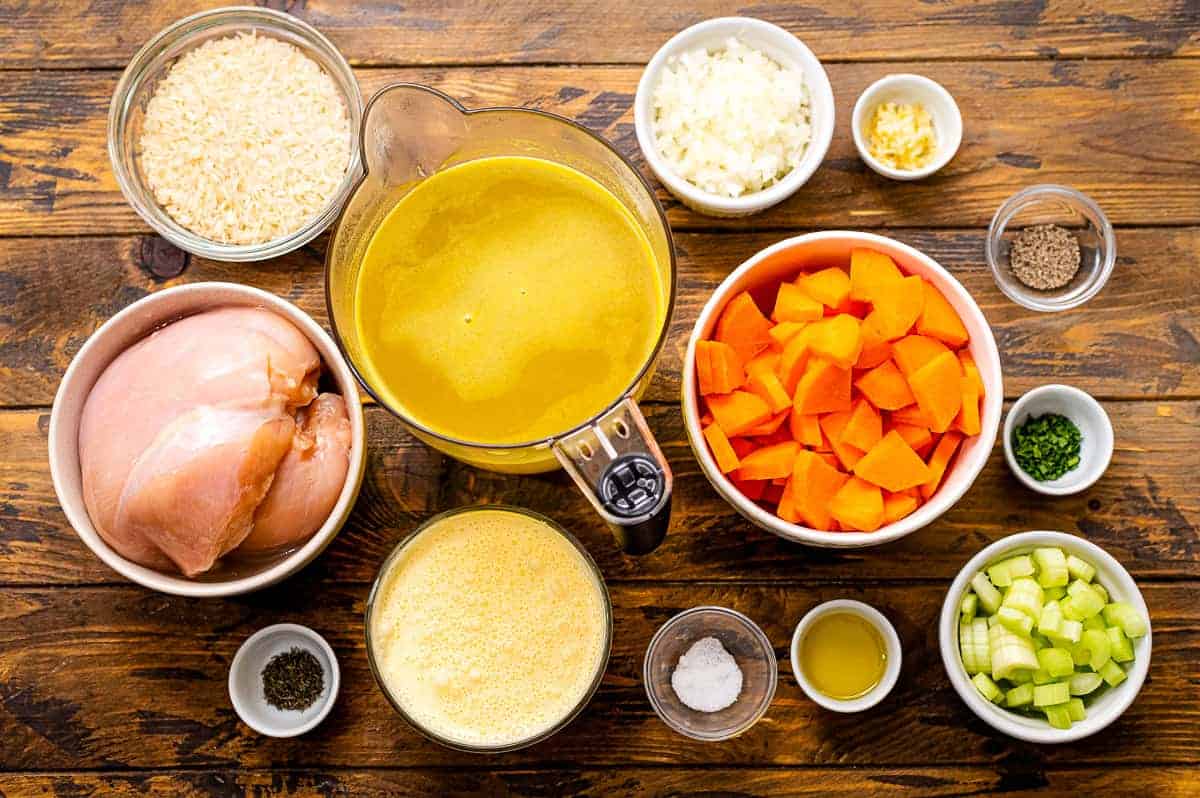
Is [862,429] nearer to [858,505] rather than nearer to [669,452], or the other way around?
[858,505]

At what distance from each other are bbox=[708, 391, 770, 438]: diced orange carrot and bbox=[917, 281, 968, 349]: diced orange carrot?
1.02 feet

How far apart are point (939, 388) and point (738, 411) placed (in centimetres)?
33

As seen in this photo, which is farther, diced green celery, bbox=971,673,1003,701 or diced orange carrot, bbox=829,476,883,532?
diced green celery, bbox=971,673,1003,701

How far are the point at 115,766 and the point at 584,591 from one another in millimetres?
971

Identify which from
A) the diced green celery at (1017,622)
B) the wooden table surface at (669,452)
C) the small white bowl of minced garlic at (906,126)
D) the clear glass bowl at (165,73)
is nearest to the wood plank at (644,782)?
the wooden table surface at (669,452)

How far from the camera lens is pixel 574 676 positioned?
1.91 m

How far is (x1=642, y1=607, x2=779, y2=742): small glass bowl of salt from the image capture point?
1948 millimetres

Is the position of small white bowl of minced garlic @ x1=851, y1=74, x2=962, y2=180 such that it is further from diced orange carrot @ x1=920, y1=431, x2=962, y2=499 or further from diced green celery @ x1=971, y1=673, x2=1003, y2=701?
diced green celery @ x1=971, y1=673, x2=1003, y2=701

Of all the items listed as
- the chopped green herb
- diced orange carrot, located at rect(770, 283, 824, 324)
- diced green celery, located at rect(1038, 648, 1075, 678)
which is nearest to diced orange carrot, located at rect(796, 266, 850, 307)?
diced orange carrot, located at rect(770, 283, 824, 324)

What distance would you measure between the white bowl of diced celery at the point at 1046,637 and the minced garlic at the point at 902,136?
75 cm

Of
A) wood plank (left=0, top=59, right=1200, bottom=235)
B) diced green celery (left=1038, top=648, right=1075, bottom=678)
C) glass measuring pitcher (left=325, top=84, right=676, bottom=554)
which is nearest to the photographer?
glass measuring pitcher (left=325, top=84, right=676, bottom=554)

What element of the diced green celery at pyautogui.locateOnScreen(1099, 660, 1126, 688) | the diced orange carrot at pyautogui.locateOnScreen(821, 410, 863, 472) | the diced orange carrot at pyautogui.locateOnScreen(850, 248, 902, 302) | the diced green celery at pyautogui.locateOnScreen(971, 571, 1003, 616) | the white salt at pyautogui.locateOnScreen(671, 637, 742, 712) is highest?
the diced orange carrot at pyautogui.locateOnScreen(850, 248, 902, 302)

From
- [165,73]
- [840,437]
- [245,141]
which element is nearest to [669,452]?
[840,437]

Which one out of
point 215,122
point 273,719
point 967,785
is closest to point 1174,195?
point 967,785
